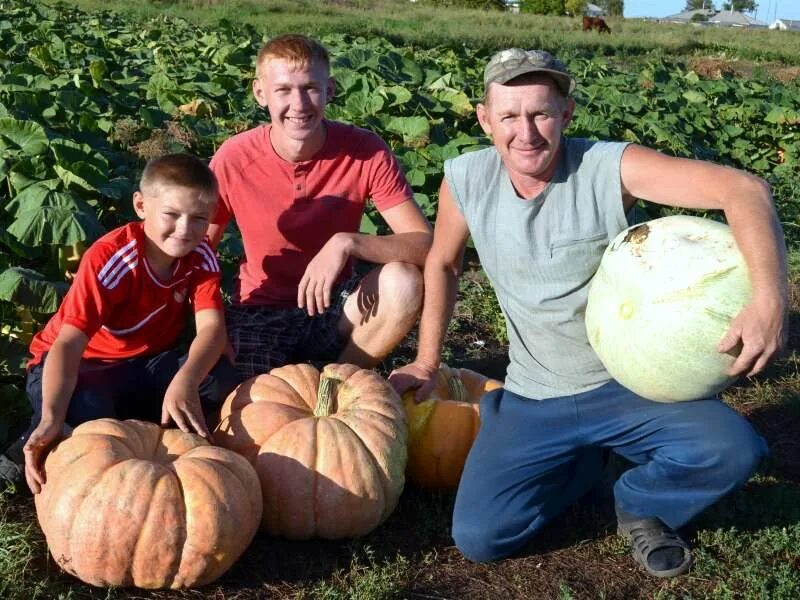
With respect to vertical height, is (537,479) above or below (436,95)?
below

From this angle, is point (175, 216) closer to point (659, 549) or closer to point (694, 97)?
point (659, 549)

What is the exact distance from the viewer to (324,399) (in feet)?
11.0

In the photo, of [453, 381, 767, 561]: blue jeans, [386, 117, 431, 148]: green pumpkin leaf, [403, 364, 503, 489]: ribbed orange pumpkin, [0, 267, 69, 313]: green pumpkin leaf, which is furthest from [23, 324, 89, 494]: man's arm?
[386, 117, 431, 148]: green pumpkin leaf

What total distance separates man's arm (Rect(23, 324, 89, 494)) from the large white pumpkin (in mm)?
1739

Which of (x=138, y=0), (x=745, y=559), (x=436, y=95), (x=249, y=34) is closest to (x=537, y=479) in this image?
(x=745, y=559)

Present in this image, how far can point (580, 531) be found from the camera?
3504mm

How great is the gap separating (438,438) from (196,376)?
935 mm

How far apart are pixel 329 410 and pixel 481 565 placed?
29.4 inches

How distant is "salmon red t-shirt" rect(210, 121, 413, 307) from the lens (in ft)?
13.4

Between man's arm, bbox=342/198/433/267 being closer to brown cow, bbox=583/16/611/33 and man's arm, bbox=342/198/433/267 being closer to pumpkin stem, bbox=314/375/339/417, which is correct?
pumpkin stem, bbox=314/375/339/417

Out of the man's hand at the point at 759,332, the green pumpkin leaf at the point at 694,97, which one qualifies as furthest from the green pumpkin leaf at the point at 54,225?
the green pumpkin leaf at the point at 694,97

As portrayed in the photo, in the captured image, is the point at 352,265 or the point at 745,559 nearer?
the point at 745,559

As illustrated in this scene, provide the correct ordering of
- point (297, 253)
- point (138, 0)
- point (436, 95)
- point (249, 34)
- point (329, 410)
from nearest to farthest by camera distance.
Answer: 1. point (329, 410)
2. point (297, 253)
3. point (436, 95)
4. point (249, 34)
5. point (138, 0)

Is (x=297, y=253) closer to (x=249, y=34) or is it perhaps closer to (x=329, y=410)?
(x=329, y=410)
